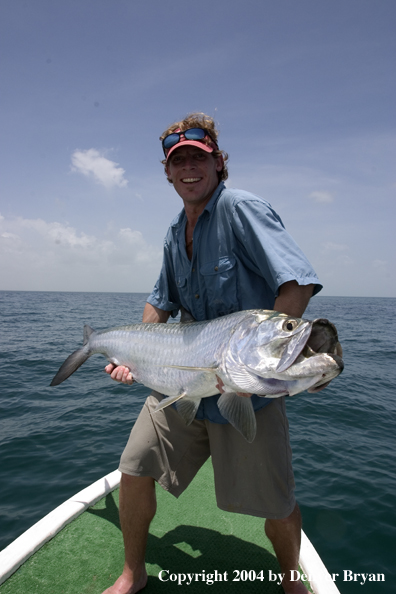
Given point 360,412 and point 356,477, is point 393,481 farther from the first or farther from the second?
point 360,412

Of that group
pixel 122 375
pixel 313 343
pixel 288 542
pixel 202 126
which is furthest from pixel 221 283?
pixel 288 542

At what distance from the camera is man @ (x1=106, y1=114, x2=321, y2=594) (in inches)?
84.6

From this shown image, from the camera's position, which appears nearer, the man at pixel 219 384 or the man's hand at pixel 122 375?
the man at pixel 219 384

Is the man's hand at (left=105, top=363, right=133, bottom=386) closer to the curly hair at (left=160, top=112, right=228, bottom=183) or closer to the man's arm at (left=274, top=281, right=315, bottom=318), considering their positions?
the man's arm at (left=274, top=281, right=315, bottom=318)

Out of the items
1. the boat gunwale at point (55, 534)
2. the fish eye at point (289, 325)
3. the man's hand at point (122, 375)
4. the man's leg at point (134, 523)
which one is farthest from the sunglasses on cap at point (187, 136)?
the boat gunwale at point (55, 534)

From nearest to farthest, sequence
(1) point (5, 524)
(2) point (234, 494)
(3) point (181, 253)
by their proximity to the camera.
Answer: (2) point (234, 494) → (3) point (181, 253) → (1) point (5, 524)

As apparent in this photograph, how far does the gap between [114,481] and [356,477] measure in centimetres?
372

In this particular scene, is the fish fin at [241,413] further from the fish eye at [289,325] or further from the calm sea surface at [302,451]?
the calm sea surface at [302,451]

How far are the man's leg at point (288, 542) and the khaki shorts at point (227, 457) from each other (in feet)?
0.38

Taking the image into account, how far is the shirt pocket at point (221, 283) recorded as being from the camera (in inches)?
95.9

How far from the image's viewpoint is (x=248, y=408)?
210 centimetres

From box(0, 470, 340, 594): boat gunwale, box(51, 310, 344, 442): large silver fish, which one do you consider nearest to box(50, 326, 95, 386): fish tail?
box(51, 310, 344, 442): large silver fish

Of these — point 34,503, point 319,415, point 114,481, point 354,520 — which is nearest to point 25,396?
point 34,503

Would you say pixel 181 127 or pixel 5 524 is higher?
pixel 181 127
